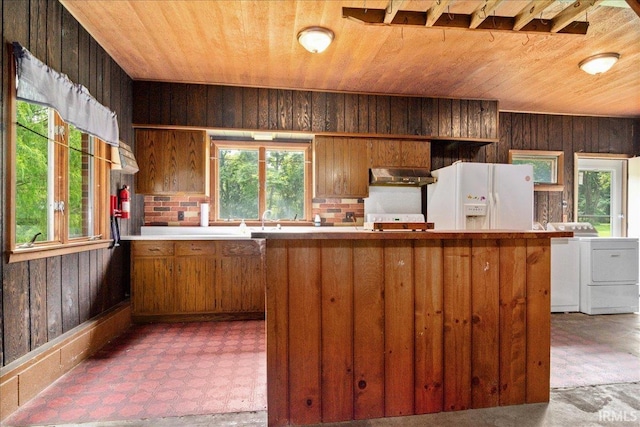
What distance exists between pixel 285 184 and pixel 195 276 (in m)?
1.59

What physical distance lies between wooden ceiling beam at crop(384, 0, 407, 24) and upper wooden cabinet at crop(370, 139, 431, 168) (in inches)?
80.0

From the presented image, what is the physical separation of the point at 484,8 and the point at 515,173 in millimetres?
2364

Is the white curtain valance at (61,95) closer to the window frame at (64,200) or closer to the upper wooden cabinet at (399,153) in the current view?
the window frame at (64,200)

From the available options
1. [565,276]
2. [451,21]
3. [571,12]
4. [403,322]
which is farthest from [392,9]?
[565,276]

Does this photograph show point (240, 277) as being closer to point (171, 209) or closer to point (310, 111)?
point (171, 209)

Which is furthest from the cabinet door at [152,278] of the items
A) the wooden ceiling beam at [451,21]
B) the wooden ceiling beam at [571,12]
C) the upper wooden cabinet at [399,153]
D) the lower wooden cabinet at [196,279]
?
the wooden ceiling beam at [571,12]

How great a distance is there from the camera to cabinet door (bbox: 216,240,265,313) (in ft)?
11.8

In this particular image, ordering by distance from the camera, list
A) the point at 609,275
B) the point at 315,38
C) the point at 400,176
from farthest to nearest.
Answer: the point at 400,176 → the point at 609,275 → the point at 315,38

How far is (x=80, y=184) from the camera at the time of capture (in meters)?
2.71

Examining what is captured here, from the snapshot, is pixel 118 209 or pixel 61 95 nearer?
pixel 61 95

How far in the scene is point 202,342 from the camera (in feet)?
9.73

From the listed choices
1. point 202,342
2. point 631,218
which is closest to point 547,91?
point 631,218

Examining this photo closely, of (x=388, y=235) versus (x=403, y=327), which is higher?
(x=388, y=235)

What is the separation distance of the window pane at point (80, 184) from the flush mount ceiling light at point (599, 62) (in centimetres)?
447
